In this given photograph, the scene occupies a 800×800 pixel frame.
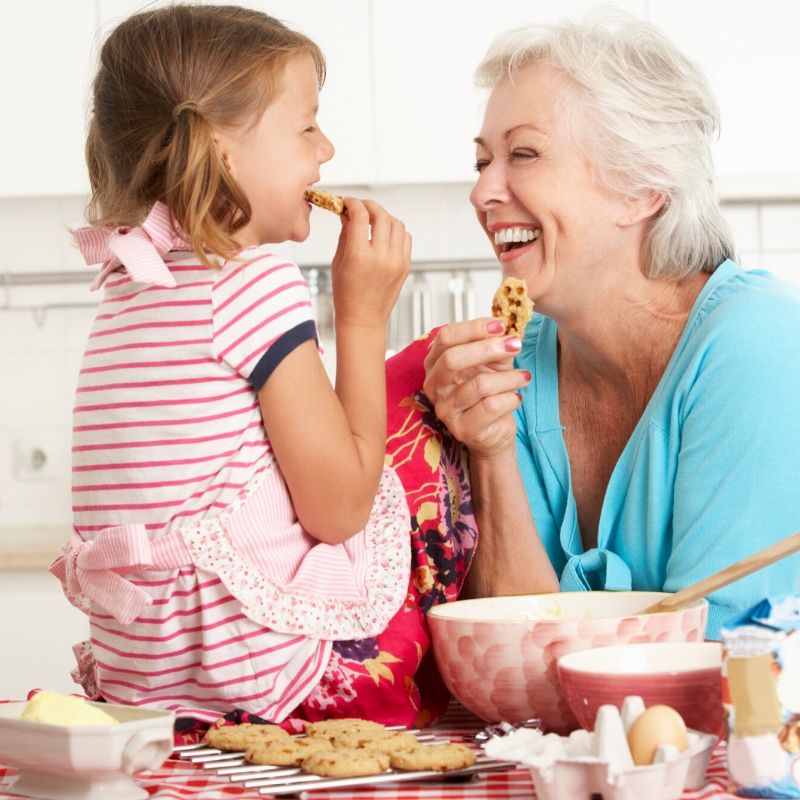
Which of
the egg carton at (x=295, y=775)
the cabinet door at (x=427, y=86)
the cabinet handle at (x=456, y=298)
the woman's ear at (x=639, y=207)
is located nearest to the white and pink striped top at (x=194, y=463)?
the egg carton at (x=295, y=775)

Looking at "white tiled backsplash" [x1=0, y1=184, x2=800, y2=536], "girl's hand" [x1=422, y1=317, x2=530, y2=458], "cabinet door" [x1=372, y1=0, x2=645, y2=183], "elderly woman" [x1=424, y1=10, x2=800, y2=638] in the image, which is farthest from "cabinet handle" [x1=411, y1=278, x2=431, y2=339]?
"girl's hand" [x1=422, y1=317, x2=530, y2=458]

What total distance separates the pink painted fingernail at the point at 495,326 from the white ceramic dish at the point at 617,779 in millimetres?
643

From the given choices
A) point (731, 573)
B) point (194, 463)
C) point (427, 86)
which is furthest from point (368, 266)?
point (427, 86)

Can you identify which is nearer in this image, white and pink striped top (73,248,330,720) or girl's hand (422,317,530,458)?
white and pink striped top (73,248,330,720)

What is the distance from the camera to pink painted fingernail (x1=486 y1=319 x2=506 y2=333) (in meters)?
1.42

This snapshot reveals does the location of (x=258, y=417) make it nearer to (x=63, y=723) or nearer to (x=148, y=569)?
(x=148, y=569)

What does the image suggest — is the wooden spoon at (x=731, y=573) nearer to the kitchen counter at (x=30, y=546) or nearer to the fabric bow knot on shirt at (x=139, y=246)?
the fabric bow knot on shirt at (x=139, y=246)

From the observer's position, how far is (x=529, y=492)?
1651 millimetres

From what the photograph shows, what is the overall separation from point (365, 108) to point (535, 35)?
1407 mm

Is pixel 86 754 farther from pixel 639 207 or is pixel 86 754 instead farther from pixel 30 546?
pixel 30 546

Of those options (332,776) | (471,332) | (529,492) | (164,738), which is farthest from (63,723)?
(529,492)

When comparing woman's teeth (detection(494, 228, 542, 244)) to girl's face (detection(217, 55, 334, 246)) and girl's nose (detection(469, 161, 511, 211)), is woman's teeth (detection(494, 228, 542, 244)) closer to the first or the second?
girl's nose (detection(469, 161, 511, 211))

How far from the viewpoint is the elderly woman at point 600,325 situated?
4.64ft

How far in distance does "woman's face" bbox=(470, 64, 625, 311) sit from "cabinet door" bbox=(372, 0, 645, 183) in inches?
54.7
